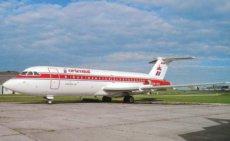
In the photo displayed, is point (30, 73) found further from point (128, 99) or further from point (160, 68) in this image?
point (160, 68)

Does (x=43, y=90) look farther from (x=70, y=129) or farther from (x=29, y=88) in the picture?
(x=70, y=129)

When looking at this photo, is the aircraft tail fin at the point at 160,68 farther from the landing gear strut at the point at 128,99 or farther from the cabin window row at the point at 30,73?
the cabin window row at the point at 30,73

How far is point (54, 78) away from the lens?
83.4 feet

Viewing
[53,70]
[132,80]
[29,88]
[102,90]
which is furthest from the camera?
[132,80]

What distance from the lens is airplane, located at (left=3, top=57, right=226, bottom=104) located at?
79.2 feet

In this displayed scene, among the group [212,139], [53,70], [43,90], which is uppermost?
[53,70]

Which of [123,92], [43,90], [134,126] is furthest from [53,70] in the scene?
[134,126]

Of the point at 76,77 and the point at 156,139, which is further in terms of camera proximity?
the point at 76,77

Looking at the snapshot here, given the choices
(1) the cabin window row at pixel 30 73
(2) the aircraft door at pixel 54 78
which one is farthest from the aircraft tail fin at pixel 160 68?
(1) the cabin window row at pixel 30 73

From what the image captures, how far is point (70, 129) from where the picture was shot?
36.0ft

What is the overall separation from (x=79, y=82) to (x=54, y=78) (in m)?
2.89

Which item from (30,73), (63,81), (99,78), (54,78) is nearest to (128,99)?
(99,78)

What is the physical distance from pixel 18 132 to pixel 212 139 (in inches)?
237

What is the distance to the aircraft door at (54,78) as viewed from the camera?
25234 mm
